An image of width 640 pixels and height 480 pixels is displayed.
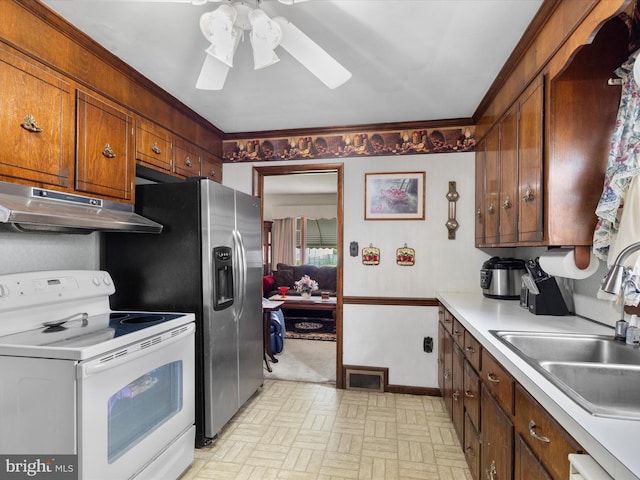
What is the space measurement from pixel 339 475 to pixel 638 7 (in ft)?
8.47

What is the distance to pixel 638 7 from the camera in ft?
4.50

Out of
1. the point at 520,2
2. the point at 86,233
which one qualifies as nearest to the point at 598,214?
the point at 520,2

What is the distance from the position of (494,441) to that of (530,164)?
1.33 meters

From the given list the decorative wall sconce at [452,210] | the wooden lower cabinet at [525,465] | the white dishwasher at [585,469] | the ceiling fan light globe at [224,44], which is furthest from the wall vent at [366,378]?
the ceiling fan light globe at [224,44]

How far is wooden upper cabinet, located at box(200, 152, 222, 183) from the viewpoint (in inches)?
126

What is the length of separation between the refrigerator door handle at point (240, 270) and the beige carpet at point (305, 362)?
1217mm

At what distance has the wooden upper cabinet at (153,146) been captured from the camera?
2.37 m

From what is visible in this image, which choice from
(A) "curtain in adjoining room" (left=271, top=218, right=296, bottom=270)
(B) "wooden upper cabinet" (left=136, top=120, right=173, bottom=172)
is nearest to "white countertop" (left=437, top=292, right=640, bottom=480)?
(B) "wooden upper cabinet" (left=136, top=120, right=173, bottom=172)

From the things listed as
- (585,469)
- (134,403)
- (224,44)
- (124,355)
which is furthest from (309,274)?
(585,469)

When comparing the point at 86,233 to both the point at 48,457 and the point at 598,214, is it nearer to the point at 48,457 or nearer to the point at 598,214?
the point at 48,457

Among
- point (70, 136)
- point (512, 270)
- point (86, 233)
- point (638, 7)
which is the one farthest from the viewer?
point (512, 270)

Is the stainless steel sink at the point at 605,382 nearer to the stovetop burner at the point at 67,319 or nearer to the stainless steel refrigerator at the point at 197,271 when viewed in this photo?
the stovetop burner at the point at 67,319

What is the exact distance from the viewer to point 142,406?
1.73 m

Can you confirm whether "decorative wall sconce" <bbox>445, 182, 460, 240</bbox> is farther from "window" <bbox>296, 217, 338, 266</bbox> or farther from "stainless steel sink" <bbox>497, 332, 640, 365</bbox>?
"window" <bbox>296, 217, 338, 266</bbox>
